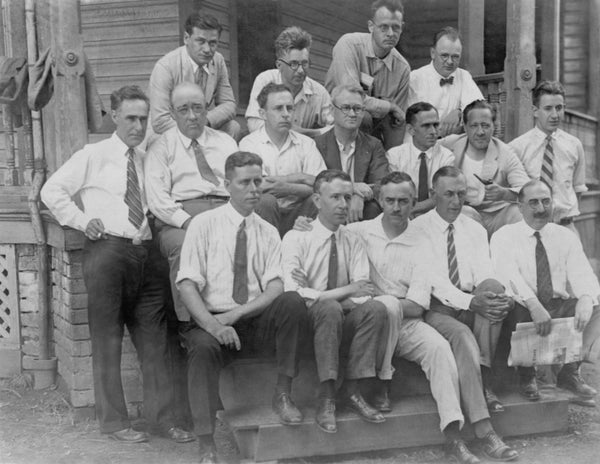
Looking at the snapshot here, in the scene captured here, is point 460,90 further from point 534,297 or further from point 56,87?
point 56,87

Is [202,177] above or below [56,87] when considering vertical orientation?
below

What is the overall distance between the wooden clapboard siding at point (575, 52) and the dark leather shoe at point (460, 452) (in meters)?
6.32

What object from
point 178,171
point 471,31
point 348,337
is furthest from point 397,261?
point 471,31

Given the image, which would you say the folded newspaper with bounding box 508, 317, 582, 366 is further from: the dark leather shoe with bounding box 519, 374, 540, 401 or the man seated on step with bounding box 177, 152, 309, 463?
the man seated on step with bounding box 177, 152, 309, 463

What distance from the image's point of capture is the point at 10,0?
569cm

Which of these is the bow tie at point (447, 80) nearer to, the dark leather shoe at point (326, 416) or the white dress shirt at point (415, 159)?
the white dress shirt at point (415, 159)

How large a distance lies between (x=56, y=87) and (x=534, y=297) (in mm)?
3347

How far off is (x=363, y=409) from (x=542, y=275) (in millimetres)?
1514

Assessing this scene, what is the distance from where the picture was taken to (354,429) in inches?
153

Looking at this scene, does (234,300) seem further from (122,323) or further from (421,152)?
(421,152)

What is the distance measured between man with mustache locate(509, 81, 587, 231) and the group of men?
0.34 m

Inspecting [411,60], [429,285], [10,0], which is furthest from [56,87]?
[411,60]

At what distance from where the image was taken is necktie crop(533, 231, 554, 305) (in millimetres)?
4520

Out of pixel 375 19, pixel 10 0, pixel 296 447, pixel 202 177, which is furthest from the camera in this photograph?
pixel 10 0
